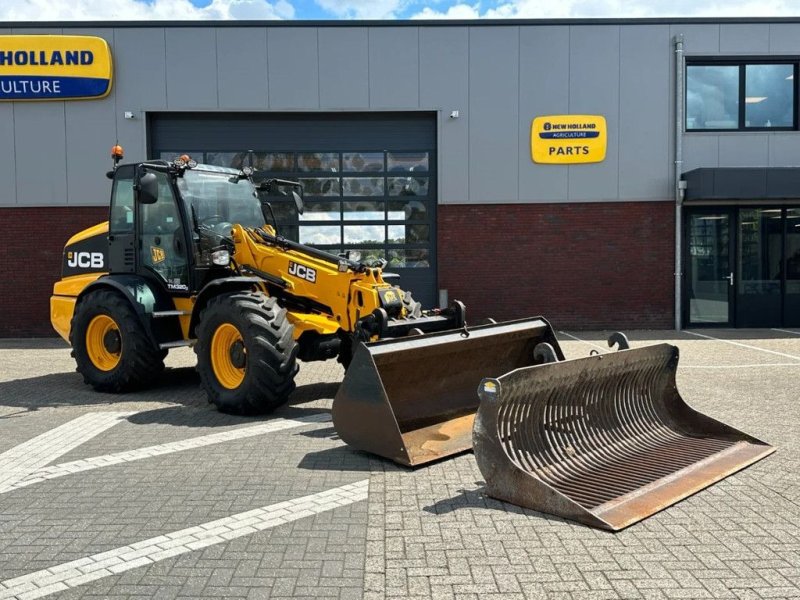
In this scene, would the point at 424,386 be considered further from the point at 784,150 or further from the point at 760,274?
the point at 784,150

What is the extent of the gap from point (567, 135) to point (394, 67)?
12.5 feet

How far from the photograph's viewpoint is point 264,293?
7.73 metres

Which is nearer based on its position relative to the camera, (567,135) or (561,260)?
(567,135)

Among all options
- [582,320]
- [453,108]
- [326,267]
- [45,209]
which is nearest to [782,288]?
[582,320]

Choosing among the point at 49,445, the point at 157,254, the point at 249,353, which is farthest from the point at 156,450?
the point at 157,254

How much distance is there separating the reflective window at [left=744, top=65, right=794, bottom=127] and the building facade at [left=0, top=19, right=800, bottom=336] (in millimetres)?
30

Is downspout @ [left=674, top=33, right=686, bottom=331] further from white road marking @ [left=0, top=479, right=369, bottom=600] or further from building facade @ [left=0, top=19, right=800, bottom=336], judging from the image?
white road marking @ [left=0, top=479, right=369, bottom=600]

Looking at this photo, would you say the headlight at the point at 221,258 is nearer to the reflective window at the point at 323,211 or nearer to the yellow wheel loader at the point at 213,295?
the yellow wheel loader at the point at 213,295

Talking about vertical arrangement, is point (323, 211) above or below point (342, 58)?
below

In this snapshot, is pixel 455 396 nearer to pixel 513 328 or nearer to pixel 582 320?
pixel 513 328

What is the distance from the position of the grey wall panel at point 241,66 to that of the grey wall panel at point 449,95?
3241 mm

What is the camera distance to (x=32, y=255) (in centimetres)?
1455

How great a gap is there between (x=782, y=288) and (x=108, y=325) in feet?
44.4

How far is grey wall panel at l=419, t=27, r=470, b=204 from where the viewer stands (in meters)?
14.6
